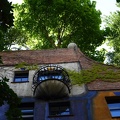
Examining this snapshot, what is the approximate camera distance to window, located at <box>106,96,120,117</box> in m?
10.7

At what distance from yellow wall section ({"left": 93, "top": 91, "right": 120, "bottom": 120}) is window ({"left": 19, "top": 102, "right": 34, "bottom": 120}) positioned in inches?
101

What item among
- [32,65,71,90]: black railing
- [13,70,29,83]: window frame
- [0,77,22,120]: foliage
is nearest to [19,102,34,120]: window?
[32,65,71,90]: black railing

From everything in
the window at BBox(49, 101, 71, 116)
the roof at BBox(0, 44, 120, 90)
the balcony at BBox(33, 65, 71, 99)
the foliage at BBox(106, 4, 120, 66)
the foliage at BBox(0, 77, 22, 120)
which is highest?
the foliage at BBox(106, 4, 120, 66)

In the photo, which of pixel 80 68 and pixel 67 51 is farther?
pixel 67 51

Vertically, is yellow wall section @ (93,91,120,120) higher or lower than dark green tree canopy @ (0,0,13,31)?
lower

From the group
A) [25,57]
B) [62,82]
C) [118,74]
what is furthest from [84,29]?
[62,82]

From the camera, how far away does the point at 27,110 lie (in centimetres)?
1103

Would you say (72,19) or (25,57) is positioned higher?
(72,19)

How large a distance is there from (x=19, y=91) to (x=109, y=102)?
412cm

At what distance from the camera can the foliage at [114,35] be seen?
21441mm

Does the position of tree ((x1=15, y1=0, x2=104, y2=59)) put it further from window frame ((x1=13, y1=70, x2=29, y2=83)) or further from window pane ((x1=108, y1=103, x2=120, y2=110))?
window pane ((x1=108, y1=103, x2=120, y2=110))

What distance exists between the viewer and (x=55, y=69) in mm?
13281

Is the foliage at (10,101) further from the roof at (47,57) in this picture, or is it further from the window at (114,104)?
the roof at (47,57)

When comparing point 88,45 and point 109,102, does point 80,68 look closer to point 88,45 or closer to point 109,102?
point 109,102
